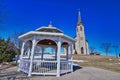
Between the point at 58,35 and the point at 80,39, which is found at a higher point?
the point at 80,39

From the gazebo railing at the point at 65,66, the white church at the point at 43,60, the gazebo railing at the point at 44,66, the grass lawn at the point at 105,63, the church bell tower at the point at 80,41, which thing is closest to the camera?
the white church at the point at 43,60

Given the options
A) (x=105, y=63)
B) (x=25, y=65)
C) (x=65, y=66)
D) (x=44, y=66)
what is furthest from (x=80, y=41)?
(x=25, y=65)

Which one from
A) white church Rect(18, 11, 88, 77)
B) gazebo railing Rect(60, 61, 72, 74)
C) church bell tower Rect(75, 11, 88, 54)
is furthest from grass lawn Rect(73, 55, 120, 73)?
church bell tower Rect(75, 11, 88, 54)

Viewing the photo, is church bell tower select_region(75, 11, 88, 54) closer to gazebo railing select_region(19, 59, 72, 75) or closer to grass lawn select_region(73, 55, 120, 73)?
grass lawn select_region(73, 55, 120, 73)

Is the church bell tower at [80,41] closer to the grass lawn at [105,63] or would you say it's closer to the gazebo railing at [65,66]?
the grass lawn at [105,63]

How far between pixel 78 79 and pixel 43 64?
15.6 ft

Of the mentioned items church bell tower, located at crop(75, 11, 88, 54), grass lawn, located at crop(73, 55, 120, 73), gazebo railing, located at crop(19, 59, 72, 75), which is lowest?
grass lawn, located at crop(73, 55, 120, 73)

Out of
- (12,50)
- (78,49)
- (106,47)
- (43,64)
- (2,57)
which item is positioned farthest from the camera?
(106,47)

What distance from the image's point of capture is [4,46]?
81.1 ft

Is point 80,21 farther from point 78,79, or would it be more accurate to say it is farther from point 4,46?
point 78,79

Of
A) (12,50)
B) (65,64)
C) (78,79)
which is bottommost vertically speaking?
(78,79)

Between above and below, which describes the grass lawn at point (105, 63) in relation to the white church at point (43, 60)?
below

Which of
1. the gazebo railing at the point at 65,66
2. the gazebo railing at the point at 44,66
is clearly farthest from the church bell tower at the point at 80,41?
the gazebo railing at the point at 44,66

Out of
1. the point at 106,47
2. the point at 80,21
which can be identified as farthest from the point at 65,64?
the point at 106,47
